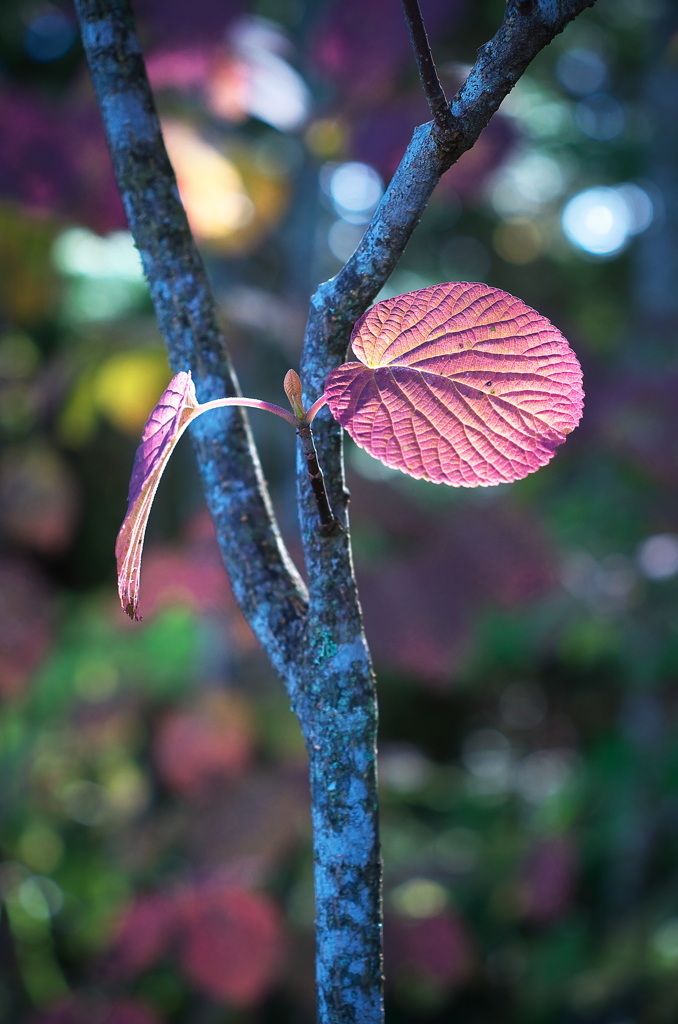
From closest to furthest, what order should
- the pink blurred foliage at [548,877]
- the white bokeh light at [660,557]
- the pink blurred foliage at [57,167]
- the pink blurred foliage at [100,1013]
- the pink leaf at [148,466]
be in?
the pink leaf at [148,466], the pink blurred foliage at [57,167], the pink blurred foliage at [100,1013], the white bokeh light at [660,557], the pink blurred foliage at [548,877]

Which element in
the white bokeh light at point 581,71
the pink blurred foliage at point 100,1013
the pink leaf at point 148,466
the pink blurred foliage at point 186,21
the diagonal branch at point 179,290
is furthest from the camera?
the white bokeh light at point 581,71

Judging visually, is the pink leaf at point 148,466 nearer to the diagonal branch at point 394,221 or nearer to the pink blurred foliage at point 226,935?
the diagonal branch at point 394,221

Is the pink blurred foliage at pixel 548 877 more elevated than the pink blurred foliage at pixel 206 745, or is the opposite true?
the pink blurred foliage at pixel 206 745

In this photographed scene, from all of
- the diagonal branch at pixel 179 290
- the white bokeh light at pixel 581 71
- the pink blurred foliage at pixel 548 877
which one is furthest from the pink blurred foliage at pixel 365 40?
the white bokeh light at pixel 581 71

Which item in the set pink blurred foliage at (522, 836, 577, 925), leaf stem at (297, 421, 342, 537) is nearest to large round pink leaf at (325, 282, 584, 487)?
leaf stem at (297, 421, 342, 537)

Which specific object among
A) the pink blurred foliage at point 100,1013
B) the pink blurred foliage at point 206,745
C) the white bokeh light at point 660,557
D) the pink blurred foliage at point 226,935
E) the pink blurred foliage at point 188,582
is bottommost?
the pink blurred foliage at point 100,1013

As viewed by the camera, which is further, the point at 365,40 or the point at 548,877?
the point at 548,877

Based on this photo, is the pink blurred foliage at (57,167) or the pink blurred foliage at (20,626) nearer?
the pink blurred foliage at (57,167)

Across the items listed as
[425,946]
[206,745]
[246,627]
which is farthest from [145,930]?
[425,946]

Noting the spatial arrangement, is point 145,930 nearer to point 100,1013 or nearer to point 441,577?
point 100,1013
